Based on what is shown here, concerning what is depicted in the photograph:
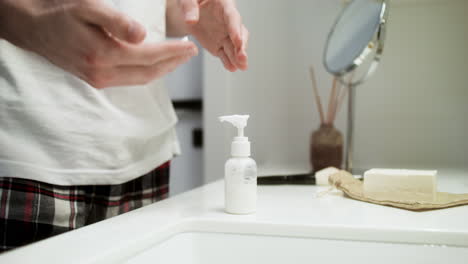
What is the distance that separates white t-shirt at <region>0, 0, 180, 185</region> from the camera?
581mm

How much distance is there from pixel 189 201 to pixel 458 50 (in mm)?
1207

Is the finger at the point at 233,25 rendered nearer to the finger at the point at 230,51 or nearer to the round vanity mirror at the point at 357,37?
the finger at the point at 230,51

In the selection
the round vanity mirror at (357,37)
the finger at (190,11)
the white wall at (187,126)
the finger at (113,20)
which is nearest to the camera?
the finger at (113,20)

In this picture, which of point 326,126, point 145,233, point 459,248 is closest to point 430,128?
point 326,126

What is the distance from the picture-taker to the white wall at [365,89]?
137cm

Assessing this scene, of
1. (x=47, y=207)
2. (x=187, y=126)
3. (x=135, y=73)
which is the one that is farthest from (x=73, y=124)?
(x=187, y=126)

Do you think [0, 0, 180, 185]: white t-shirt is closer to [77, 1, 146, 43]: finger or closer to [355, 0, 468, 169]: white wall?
[77, 1, 146, 43]: finger

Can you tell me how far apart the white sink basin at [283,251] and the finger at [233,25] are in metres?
0.28

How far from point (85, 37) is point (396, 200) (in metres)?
0.50

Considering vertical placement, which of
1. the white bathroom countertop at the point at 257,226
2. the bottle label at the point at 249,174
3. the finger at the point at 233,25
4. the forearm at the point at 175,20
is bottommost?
the white bathroom countertop at the point at 257,226

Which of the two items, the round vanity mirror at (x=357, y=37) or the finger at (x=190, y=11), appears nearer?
the finger at (x=190, y=11)

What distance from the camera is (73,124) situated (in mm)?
644

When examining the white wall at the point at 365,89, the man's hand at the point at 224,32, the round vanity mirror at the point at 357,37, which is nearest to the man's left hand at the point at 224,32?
the man's hand at the point at 224,32

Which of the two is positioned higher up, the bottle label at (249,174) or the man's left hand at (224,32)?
the man's left hand at (224,32)
